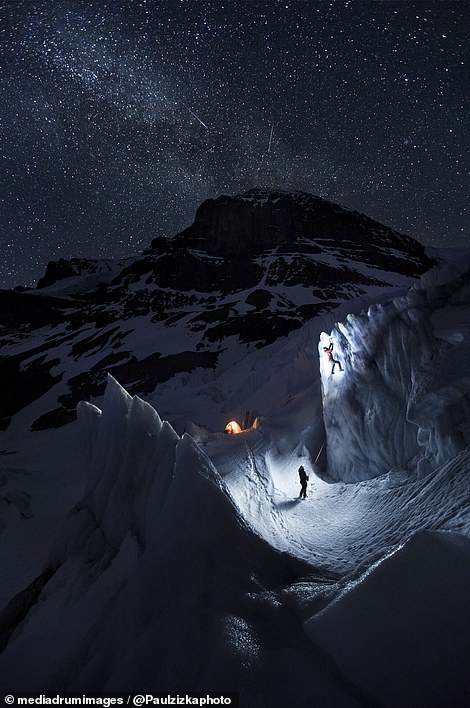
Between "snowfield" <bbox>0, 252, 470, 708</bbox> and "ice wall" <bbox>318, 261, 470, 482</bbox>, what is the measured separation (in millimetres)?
62

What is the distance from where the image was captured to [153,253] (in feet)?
380

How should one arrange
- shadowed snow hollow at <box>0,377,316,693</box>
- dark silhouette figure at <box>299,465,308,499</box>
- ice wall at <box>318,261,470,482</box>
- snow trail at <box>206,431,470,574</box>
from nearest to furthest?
1. shadowed snow hollow at <box>0,377,316,693</box>
2. snow trail at <box>206,431,470,574</box>
3. ice wall at <box>318,261,470,482</box>
4. dark silhouette figure at <box>299,465,308,499</box>

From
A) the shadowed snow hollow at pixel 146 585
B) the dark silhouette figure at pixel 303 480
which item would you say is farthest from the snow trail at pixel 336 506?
the shadowed snow hollow at pixel 146 585

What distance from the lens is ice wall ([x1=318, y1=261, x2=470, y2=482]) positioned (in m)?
8.70

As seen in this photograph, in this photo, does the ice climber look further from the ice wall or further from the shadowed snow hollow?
the shadowed snow hollow

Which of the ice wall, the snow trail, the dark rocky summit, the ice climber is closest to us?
the snow trail

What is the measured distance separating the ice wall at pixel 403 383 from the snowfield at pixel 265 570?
6 centimetres

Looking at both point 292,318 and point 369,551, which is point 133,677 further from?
point 292,318

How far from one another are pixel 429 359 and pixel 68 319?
88.7 metres

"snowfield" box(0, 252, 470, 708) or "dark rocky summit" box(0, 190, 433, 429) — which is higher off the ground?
"dark rocky summit" box(0, 190, 433, 429)

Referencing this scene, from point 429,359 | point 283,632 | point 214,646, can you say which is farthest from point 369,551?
point 429,359

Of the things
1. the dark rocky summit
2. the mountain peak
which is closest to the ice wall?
the dark rocky summit

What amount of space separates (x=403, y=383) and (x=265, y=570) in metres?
9.92

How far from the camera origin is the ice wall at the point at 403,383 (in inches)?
343
